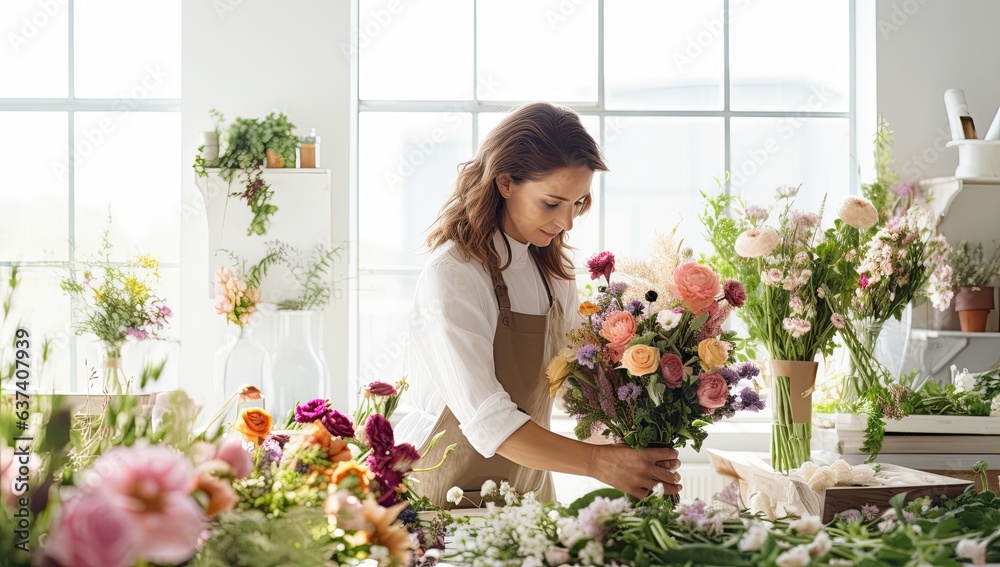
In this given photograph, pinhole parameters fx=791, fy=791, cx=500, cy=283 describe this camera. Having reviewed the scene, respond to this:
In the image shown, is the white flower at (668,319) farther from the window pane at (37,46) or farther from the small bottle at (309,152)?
the window pane at (37,46)

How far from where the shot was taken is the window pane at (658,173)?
4.48 m

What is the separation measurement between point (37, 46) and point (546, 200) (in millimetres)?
3867

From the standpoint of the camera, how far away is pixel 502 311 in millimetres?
1957

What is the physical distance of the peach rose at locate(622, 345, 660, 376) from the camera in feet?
4.74

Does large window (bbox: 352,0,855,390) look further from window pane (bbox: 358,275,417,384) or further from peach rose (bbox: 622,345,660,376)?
peach rose (bbox: 622,345,660,376)

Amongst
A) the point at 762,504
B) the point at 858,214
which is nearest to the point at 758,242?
the point at 858,214

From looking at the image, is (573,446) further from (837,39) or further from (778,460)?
(837,39)

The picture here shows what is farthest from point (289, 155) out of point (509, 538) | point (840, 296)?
point (509, 538)

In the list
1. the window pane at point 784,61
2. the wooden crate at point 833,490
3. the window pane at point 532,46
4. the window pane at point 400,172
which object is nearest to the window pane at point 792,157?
the window pane at point 784,61

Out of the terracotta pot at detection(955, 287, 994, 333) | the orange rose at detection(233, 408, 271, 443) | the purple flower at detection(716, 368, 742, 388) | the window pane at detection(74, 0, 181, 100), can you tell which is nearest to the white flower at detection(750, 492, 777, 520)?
the purple flower at detection(716, 368, 742, 388)

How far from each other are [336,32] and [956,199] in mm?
3059

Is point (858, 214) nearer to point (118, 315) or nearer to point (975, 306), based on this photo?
point (975, 306)

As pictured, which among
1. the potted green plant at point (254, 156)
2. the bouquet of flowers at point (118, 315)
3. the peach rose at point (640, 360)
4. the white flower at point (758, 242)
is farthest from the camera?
the potted green plant at point (254, 156)

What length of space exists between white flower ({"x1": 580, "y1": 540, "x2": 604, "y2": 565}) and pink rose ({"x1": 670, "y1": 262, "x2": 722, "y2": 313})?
564 millimetres
